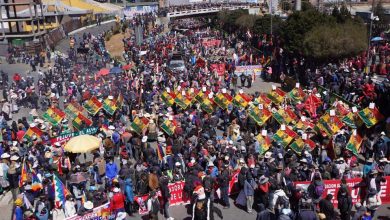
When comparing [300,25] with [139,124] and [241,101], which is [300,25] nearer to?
[241,101]

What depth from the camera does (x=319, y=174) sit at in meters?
11.6

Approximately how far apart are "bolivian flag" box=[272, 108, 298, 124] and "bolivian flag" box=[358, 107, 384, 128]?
7.70 ft

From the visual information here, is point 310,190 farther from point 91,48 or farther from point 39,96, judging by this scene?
point 91,48

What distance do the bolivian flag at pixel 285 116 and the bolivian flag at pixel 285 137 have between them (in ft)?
7.53

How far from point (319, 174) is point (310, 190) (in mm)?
467

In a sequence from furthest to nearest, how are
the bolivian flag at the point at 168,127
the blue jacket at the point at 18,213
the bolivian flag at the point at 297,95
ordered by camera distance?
the bolivian flag at the point at 297,95, the bolivian flag at the point at 168,127, the blue jacket at the point at 18,213

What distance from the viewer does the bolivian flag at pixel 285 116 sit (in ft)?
57.5

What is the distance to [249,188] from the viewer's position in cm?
1226

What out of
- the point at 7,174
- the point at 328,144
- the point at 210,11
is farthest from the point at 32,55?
the point at 210,11

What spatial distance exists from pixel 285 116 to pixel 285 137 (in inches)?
103

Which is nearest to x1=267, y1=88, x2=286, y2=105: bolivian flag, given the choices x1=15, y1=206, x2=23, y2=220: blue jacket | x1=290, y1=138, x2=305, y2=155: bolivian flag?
x1=290, y1=138, x2=305, y2=155: bolivian flag

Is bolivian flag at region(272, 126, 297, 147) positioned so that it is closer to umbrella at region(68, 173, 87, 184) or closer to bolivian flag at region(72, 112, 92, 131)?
umbrella at region(68, 173, 87, 184)

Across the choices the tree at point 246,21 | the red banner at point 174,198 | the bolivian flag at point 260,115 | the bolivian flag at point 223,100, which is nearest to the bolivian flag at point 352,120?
the bolivian flag at point 260,115

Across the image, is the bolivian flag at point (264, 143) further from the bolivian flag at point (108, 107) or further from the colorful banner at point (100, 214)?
the bolivian flag at point (108, 107)
